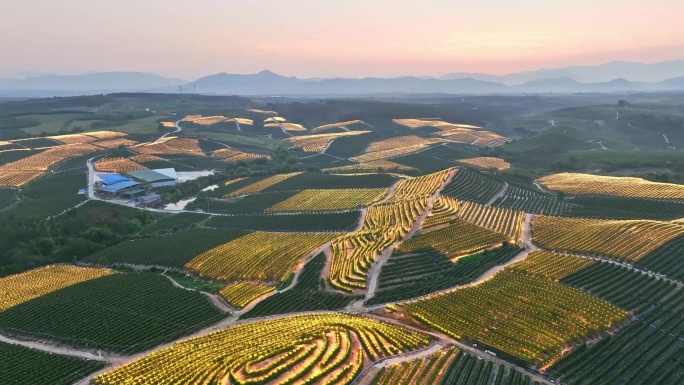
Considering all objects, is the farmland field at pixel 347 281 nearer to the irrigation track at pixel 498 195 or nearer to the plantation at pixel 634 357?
the plantation at pixel 634 357

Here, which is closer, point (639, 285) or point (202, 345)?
point (202, 345)

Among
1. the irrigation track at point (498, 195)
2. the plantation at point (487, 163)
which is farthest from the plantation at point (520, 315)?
the plantation at point (487, 163)

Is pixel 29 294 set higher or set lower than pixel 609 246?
lower

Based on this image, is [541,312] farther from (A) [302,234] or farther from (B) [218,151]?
(B) [218,151]

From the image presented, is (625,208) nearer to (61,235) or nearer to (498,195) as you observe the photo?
(498,195)

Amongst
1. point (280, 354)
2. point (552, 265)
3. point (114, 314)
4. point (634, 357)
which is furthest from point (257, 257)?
point (634, 357)

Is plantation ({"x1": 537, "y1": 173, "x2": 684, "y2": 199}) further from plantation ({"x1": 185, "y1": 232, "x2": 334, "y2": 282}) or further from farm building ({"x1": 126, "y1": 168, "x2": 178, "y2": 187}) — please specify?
farm building ({"x1": 126, "y1": 168, "x2": 178, "y2": 187})

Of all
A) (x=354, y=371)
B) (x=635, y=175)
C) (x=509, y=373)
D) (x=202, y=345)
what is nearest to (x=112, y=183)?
(x=202, y=345)
